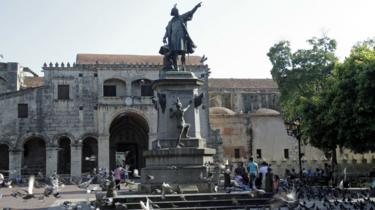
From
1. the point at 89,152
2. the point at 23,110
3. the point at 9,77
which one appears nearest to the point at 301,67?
the point at 89,152

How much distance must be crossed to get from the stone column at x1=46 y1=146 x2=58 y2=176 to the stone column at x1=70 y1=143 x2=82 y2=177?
1.24 meters

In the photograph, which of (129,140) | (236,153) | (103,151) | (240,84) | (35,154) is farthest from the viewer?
(240,84)

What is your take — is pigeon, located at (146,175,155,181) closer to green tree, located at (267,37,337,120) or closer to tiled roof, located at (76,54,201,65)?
green tree, located at (267,37,337,120)

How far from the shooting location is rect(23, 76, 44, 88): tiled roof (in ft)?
172

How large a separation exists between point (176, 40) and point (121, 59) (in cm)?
3014

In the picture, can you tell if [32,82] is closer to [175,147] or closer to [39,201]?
[39,201]

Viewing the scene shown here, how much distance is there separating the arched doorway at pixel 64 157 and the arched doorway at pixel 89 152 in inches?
55.1

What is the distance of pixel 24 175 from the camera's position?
41.4 m

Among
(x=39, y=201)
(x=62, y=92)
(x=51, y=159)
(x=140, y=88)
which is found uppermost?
(x=140, y=88)

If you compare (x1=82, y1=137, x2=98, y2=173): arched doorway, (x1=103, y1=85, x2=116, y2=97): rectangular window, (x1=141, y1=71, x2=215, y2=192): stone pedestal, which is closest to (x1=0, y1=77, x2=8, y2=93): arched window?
(x1=82, y1=137, x2=98, y2=173): arched doorway

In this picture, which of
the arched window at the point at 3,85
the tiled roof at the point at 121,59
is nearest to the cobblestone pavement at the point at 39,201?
the tiled roof at the point at 121,59

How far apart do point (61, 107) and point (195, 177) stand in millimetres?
27706

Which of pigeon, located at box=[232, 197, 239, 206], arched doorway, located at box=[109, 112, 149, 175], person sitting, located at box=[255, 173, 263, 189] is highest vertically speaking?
arched doorway, located at box=[109, 112, 149, 175]

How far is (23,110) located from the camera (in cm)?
4147
